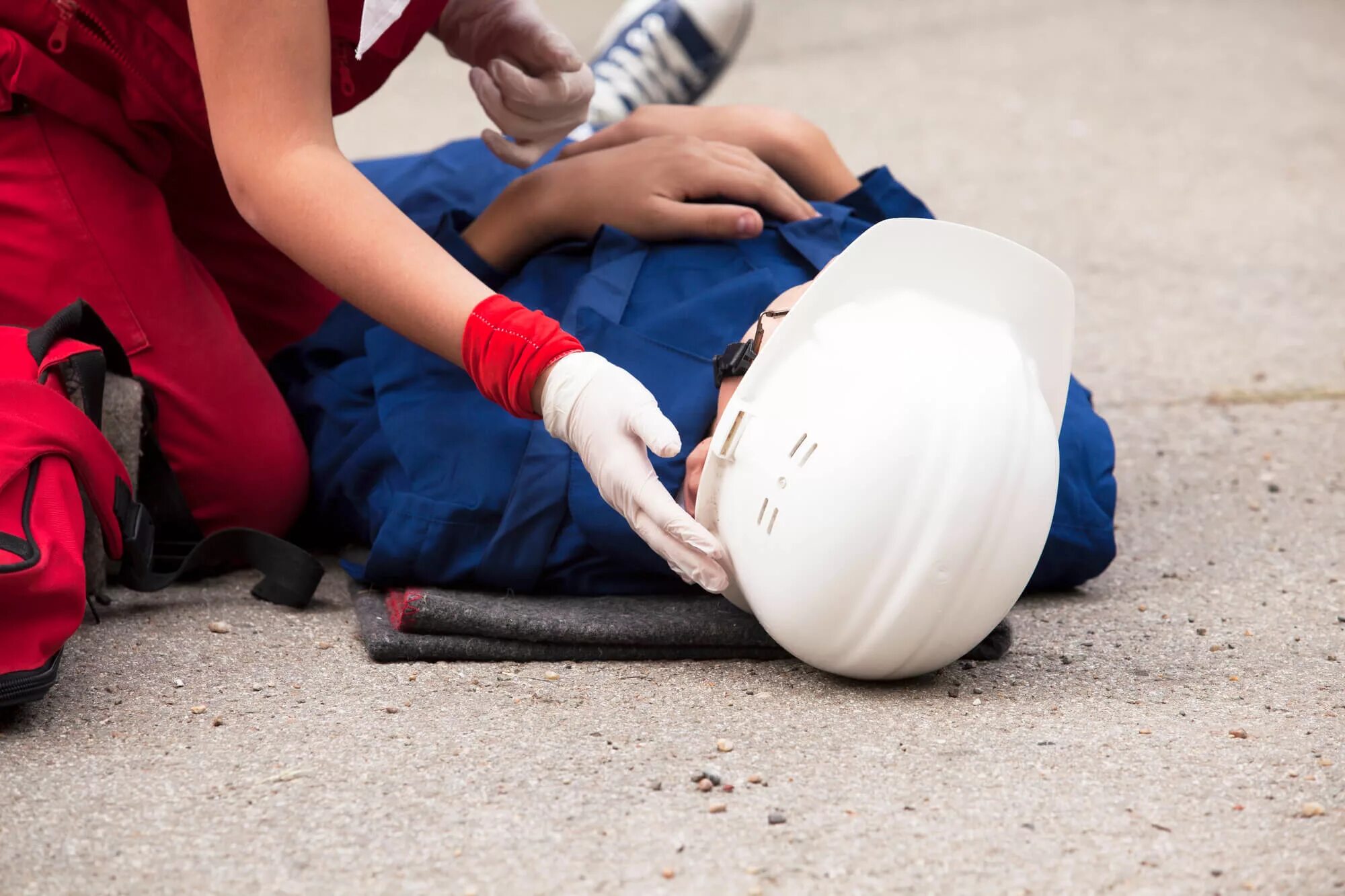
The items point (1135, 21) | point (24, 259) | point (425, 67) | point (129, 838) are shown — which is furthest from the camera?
point (1135, 21)

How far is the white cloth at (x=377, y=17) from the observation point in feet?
4.36

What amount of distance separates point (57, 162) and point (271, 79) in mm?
466

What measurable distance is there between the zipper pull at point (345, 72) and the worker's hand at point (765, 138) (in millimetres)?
325

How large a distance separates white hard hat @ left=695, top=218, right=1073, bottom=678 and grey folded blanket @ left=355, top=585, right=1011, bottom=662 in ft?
0.34

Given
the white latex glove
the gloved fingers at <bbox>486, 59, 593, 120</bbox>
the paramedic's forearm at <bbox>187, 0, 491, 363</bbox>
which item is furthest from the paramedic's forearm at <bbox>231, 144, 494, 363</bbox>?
the gloved fingers at <bbox>486, 59, 593, 120</bbox>

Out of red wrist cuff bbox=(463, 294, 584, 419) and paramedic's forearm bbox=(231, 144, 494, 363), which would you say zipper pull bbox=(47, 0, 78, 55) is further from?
red wrist cuff bbox=(463, 294, 584, 419)

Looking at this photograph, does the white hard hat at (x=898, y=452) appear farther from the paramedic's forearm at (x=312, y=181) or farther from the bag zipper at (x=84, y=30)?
the bag zipper at (x=84, y=30)

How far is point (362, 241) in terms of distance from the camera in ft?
4.25

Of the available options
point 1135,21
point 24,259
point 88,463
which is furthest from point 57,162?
point 1135,21

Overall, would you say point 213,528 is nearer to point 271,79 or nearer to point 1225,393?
point 271,79

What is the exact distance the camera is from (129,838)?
102cm

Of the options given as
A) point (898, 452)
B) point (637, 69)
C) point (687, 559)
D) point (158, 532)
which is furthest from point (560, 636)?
point (637, 69)

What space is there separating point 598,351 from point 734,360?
217 mm

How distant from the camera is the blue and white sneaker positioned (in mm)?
2555
